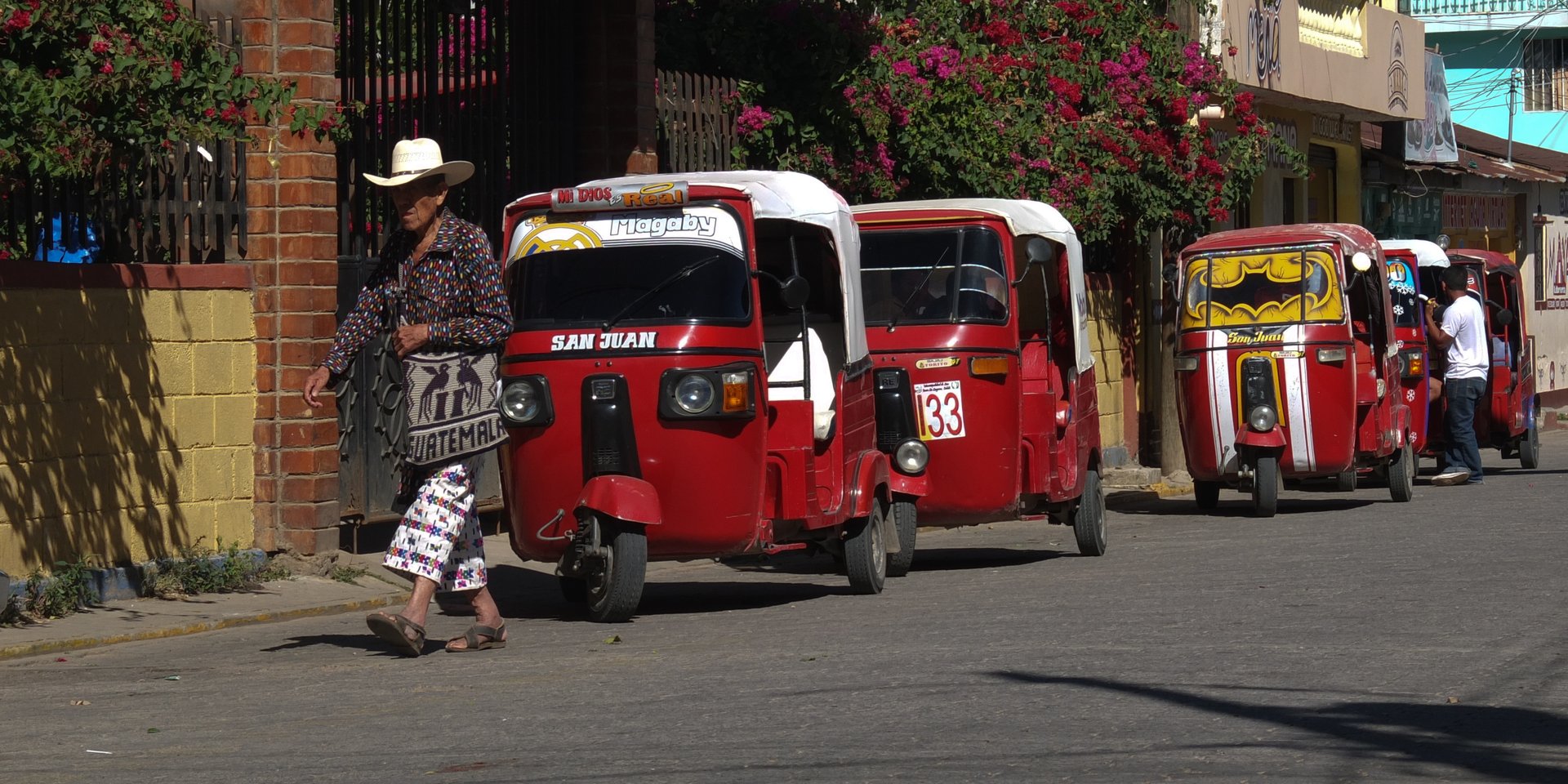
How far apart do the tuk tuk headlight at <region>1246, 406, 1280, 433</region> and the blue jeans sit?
423cm

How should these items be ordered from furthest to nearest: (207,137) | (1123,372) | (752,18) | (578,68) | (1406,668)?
(1123,372), (752,18), (578,68), (207,137), (1406,668)


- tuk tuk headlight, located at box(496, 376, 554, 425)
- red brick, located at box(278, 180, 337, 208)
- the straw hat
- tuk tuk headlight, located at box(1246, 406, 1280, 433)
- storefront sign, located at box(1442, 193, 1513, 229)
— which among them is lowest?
tuk tuk headlight, located at box(1246, 406, 1280, 433)

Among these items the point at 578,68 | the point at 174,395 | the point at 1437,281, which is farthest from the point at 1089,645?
the point at 1437,281

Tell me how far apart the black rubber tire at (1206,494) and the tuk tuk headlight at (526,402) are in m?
9.29

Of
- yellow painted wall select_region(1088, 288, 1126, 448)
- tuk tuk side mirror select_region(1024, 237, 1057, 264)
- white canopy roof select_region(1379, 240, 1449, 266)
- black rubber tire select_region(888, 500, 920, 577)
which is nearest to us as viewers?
black rubber tire select_region(888, 500, 920, 577)

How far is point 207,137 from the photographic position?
9.98 m

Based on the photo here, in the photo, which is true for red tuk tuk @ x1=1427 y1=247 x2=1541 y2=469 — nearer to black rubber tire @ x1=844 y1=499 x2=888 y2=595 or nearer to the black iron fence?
black rubber tire @ x1=844 y1=499 x2=888 y2=595

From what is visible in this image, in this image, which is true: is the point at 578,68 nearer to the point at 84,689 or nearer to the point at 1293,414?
the point at 1293,414

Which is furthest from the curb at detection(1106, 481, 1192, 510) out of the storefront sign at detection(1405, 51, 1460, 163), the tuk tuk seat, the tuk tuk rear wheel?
the storefront sign at detection(1405, 51, 1460, 163)

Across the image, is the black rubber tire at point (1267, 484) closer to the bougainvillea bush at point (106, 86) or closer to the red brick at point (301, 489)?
the red brick at point (301, 489)

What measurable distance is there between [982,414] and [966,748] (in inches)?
Answer: 250

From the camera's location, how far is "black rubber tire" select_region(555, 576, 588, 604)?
11352 millimetres

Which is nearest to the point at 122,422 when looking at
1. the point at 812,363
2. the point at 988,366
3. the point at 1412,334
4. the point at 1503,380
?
the point at 812,363

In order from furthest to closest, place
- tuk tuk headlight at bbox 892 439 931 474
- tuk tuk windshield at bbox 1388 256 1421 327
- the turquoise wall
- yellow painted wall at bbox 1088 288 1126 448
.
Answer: the turquoise wall
yellow painted wall at bbox 1088 288 1126 448
tuk tuk windshield at bbox 1388 256 1421 327
tuk tuk headlight at bbox 892 439 931 474
